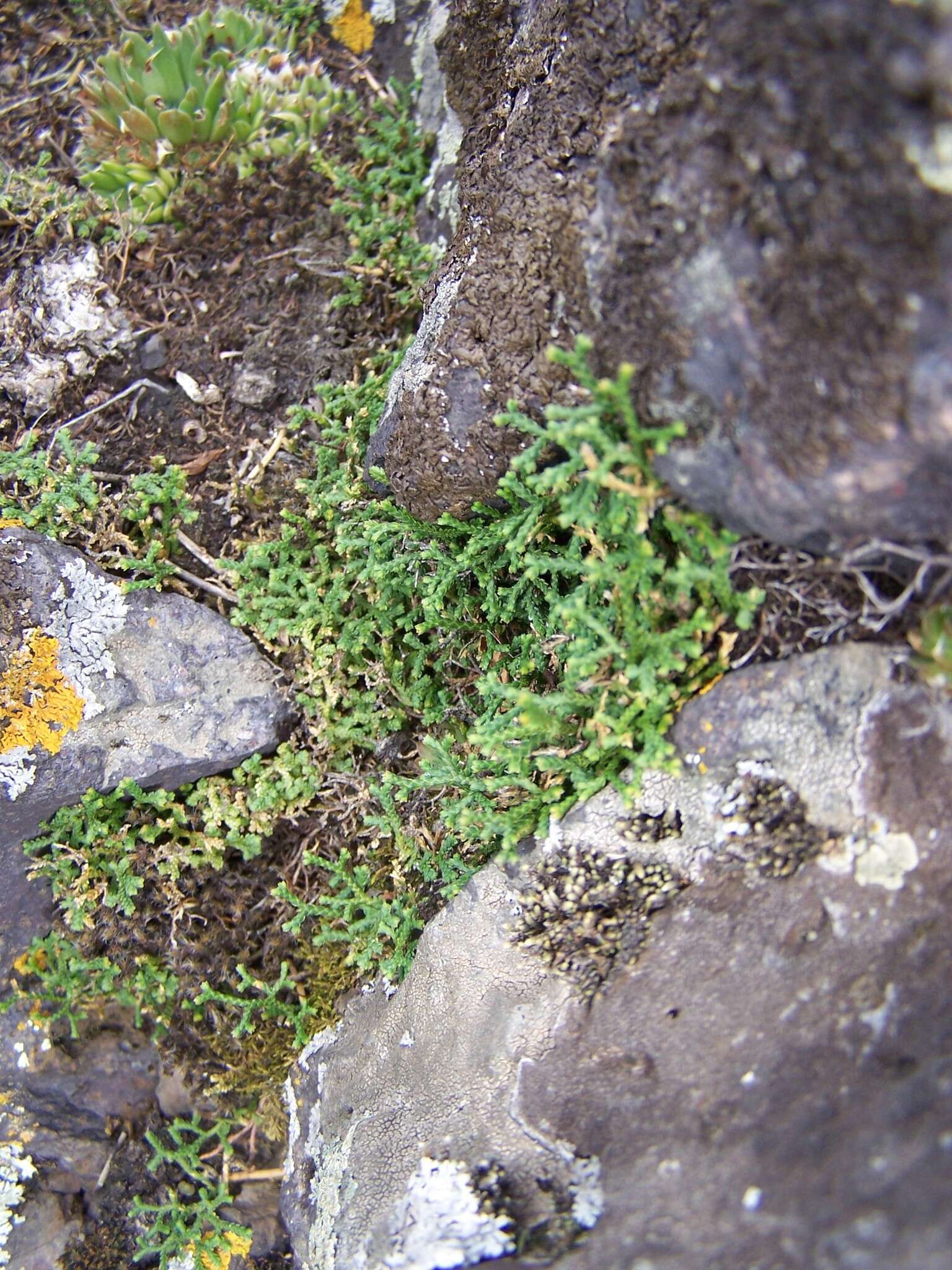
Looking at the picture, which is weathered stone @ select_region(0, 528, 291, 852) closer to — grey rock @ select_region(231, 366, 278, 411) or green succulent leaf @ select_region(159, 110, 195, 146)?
grey rock @ select_region(231, 366, 278, 411)

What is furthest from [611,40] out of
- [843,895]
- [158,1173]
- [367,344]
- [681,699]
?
[158,1173]

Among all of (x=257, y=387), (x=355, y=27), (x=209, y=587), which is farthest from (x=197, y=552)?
(x=355, y=27)

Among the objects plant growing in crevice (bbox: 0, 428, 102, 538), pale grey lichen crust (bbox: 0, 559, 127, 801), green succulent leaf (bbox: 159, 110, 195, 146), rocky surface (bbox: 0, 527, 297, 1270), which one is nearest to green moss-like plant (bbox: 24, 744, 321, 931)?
rocky surface (bbox: 0, 527, 297, 1270)

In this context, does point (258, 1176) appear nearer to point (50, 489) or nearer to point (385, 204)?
point (50, 489)

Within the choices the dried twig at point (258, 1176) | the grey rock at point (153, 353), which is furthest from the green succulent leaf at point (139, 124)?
the dried twig at point (258, 1176)

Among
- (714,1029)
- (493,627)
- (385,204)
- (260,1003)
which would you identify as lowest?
(260,1003)

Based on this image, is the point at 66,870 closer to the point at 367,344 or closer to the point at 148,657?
the point at 148,657
